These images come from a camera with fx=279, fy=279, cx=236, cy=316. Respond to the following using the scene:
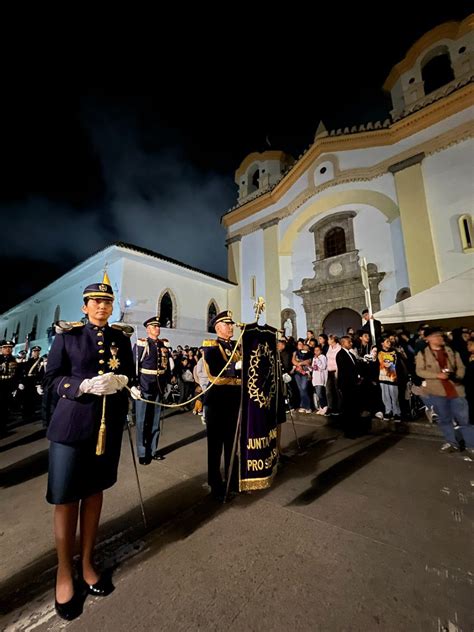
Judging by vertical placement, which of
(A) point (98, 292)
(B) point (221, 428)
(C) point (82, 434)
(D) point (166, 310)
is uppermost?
(D) point (166, 310)

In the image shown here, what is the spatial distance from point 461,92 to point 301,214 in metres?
8.47

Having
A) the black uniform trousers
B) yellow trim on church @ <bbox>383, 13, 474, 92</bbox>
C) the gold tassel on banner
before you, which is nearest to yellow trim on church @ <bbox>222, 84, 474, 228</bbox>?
yellow trim on church @ <bbox>383, 13, 474, 92</bbox>

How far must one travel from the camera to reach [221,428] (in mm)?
3371

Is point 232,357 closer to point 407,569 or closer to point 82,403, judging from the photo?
point 82,403

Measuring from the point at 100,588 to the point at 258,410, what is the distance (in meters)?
2.04

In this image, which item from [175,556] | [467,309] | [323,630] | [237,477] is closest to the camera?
[323,630]

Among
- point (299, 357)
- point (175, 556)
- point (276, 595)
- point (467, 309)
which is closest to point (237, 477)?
point (175, 556)

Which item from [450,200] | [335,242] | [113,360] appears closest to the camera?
[113,360]

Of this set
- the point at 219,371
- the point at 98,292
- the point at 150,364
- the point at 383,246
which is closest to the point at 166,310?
the point at 383,246

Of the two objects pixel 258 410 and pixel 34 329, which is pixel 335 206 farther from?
pixel 34 329

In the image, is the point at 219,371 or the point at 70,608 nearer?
the point at 70,608

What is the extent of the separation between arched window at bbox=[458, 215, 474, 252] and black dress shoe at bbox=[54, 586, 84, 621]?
15.0 m

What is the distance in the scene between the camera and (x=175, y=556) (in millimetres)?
2195

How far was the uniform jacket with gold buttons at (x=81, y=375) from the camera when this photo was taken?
6.49 feet
